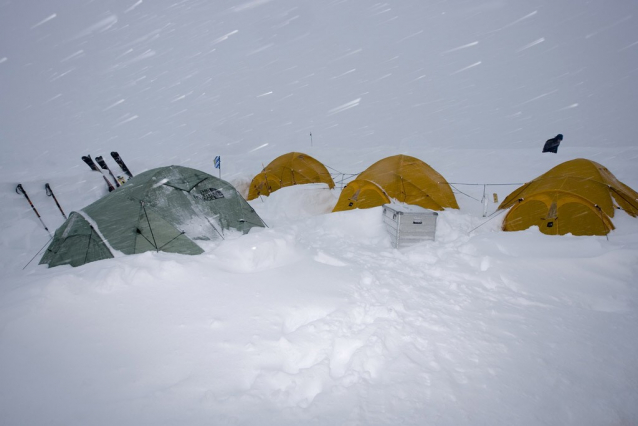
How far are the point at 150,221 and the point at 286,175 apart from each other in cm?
912

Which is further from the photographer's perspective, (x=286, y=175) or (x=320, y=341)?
(x=286, y=175)

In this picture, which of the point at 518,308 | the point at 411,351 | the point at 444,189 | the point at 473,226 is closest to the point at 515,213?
the point at 473,226

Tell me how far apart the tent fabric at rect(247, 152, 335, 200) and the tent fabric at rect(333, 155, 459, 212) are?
485 centimetres

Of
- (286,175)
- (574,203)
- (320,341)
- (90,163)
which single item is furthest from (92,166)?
(574,203)

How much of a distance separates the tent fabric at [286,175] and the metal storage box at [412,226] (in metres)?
8.13

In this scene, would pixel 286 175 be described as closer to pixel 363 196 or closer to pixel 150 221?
pixel 363 196

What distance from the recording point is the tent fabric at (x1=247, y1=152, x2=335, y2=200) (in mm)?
14414

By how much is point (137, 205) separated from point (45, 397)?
4.48 metres

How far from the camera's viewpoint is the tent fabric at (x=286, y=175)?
14.4 meters

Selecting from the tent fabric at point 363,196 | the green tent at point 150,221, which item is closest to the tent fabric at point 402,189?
the tent fabric at point 363,196

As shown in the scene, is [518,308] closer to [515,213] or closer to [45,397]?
[515,213]

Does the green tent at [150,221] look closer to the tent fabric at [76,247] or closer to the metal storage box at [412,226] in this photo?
the tent fabric at [76,247]

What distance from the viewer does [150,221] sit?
5.82 m

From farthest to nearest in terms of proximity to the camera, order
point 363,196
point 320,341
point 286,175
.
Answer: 1. point 286,175
2. point 363,196
3. point 320,341
